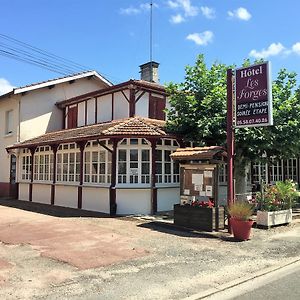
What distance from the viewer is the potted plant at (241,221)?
10156 millimetres

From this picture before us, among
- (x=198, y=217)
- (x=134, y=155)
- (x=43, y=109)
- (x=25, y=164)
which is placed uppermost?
(x=43, y=109)

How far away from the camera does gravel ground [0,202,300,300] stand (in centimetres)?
598

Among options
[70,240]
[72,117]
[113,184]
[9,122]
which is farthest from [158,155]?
[9,122]

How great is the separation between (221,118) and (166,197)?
3849 mm

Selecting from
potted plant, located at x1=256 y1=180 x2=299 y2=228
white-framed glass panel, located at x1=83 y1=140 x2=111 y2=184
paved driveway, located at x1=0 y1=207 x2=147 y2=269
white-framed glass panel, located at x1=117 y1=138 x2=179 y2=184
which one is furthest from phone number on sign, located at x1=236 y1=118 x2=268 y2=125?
white-framed glass panel, located at x1=83 y1=140 x2=111 y2=184

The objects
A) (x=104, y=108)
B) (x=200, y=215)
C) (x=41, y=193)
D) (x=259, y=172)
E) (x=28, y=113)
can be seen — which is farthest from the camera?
(x=28, y=113)

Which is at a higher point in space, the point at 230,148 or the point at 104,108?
the point at 104,108

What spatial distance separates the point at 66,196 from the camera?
57.9ft

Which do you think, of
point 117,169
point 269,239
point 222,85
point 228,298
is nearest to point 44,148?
point 117,169

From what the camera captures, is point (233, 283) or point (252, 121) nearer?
point (233, 283)

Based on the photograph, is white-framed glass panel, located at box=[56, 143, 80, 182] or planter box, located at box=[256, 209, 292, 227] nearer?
planter box, located at box=[256, 209, 292, 227]

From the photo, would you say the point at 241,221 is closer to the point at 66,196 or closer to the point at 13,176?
the point at 66,196

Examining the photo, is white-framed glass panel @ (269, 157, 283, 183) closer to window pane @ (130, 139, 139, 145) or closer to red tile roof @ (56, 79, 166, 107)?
red tile roof @ (56, 79, 166, 107)

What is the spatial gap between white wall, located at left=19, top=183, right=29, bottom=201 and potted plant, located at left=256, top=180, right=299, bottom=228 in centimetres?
1274
